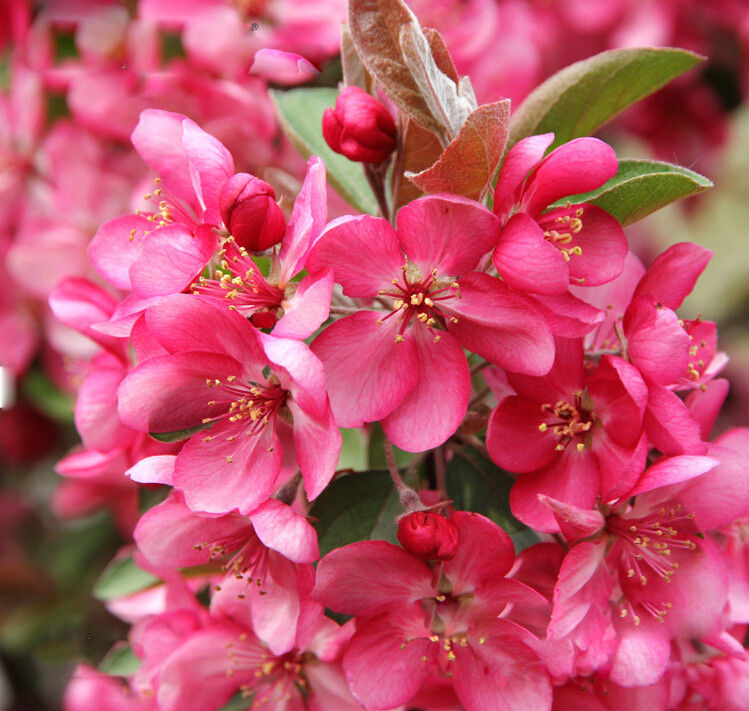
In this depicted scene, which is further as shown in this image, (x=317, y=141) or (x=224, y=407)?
(x=317, y=141)

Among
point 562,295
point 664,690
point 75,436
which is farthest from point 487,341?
point 75,436

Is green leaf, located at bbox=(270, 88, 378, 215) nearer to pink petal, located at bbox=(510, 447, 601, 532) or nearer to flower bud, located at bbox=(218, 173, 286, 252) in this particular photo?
flower bud, located at bbox=(218, 173, 286, 252)

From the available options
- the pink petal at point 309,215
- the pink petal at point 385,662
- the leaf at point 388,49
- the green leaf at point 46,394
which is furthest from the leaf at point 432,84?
the green leaf at point 46,394

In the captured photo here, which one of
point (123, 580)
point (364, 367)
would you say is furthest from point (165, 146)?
point (123, 580)

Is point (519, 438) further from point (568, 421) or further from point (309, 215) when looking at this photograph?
point (309, 215)

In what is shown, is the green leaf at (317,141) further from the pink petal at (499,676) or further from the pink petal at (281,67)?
the pink petal at (499,676)
